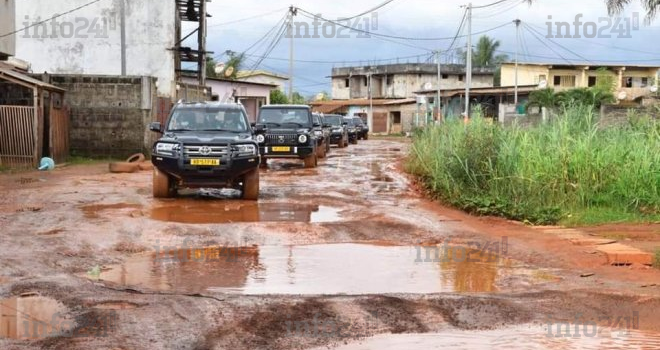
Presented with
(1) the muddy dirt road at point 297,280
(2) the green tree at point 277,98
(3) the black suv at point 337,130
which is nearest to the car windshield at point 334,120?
(3) the black suv at point 337,130

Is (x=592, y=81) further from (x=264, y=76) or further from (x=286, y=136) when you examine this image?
(x=286, y=136)

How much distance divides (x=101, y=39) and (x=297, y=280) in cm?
2857

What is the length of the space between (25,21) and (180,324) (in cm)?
3226

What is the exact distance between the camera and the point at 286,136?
69.7 feet

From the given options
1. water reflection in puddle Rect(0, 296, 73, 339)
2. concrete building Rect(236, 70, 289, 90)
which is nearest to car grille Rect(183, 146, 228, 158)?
water reflection in puddle Rect(0, 296, 73, 339)

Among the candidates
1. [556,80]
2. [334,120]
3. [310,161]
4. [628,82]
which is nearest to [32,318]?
[310,161]

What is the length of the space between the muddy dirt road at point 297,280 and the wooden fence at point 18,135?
23.8 feet

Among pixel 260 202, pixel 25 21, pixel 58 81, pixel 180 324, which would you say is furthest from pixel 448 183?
pixel 25 21

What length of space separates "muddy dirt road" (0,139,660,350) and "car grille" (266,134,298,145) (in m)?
8.39

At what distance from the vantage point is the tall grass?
37.1 feet

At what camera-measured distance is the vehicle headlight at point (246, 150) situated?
12.7 meters

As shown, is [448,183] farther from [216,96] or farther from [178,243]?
[216,96]

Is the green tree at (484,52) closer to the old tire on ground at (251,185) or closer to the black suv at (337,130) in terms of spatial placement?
the black suv at (337,130)

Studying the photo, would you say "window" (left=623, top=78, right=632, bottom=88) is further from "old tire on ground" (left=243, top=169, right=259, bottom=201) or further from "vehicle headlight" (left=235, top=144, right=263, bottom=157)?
"vehicle headlight" (left=235, top=144, right=263, bottom=157)
